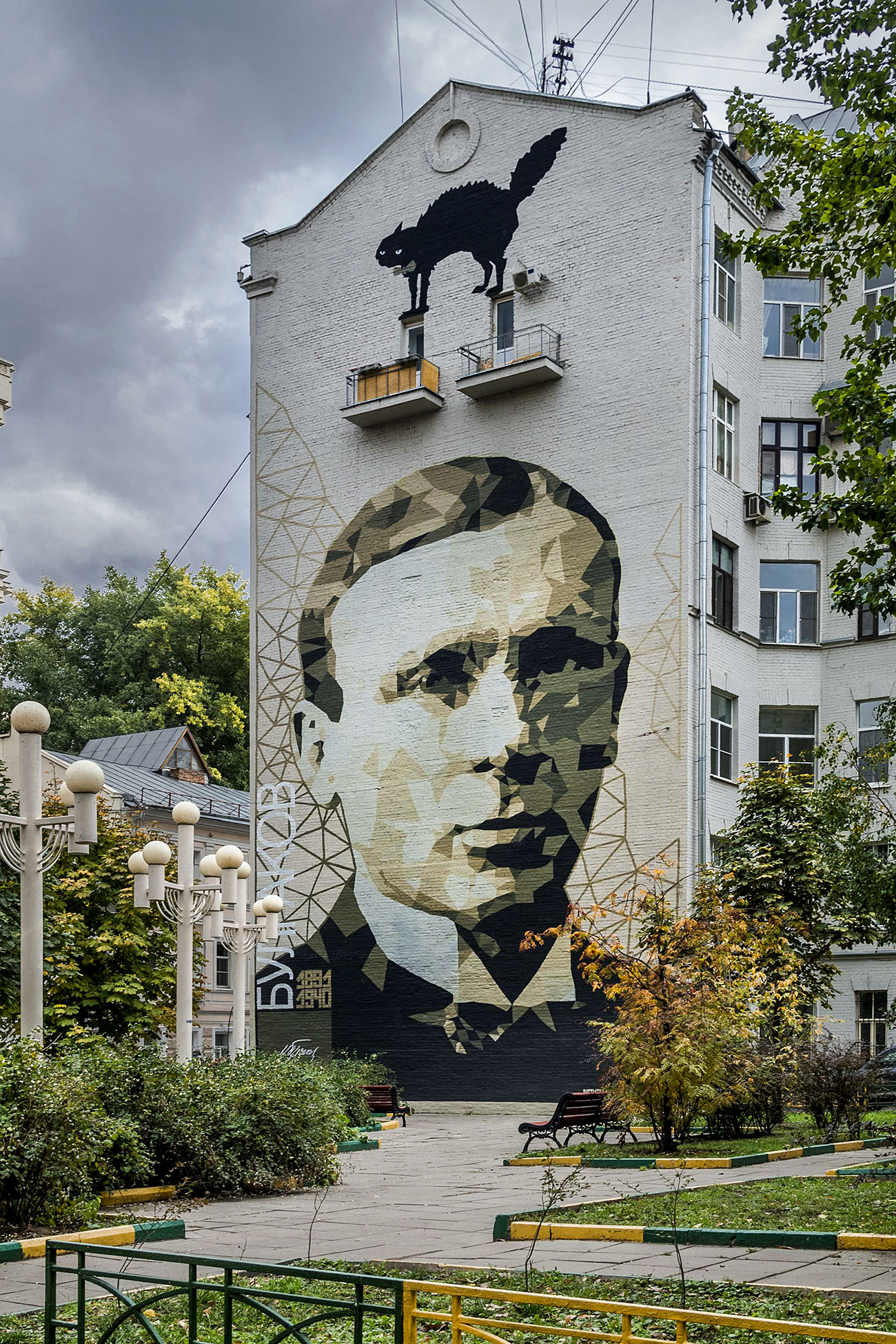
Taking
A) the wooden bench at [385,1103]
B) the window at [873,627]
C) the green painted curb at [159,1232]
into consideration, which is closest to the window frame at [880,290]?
the window at [873,627]

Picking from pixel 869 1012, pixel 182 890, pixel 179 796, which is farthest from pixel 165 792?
pixel 182 890

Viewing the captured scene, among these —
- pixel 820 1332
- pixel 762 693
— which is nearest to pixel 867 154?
pixel 820 1332

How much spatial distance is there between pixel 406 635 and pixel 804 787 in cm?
976

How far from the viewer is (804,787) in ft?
84.9

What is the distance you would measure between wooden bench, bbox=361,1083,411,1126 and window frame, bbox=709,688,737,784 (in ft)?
29.2

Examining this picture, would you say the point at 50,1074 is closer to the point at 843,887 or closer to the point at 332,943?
the point at 843,887

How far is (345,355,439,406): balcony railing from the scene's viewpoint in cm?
3153

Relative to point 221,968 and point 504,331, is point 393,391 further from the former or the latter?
point 221,968

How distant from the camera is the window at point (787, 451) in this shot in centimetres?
3119

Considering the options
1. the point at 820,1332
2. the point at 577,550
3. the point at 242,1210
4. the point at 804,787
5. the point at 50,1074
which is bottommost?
the point at 242,1210

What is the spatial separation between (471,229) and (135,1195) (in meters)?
24.3

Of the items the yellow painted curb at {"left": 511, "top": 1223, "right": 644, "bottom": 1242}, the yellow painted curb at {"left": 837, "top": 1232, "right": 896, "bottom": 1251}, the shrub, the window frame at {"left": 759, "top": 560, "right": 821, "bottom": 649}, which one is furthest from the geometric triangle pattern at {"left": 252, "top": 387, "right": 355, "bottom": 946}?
the yellow painted curb at {"left": 837, "top": 1232, "right": 896, "bottom": 1251}

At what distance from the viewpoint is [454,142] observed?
32469mm

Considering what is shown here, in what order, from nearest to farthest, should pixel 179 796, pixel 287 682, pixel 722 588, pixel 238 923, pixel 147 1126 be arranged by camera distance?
pixel 147 1126 < pixel 238 923 < pixel 722 588 < pixel 287 682 < pixel 179 796
